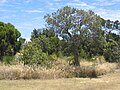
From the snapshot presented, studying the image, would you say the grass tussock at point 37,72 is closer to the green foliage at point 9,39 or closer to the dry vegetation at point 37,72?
the dry vegetation at point 37,72

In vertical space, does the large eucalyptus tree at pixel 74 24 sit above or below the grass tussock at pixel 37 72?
above

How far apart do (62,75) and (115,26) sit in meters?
34.4

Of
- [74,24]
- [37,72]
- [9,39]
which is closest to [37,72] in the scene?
[37,72]

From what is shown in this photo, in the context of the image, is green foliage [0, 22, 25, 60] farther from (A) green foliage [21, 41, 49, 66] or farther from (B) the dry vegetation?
(B) the dry vegetation

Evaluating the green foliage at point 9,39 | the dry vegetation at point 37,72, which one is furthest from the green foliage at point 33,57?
the green foliage at point 9,39

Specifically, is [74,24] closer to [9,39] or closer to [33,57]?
[33,57]

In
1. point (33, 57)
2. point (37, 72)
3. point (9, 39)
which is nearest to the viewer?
point (37, 72)

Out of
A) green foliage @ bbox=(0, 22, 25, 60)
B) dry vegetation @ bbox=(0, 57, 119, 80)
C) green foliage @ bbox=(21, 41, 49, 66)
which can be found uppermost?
green foliage @ bbox=(0, 22, 25, 60)

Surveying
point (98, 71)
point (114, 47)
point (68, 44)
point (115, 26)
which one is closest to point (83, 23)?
point (68, 44)

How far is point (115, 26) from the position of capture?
5494cm

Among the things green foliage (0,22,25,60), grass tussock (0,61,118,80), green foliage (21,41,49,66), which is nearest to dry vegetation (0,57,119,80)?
grass tussock (0,61,118,80)

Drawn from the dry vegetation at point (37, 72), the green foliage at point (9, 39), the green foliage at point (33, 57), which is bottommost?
the dry vegetation at point (37, 72)

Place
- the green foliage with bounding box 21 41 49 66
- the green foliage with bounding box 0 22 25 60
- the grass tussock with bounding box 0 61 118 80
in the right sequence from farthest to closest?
the green foliage with bounding box 0 22 25 60 → the green foliage with bounding box 21 41 49 66 → the grass tussock with bounding box 0 61 118 80

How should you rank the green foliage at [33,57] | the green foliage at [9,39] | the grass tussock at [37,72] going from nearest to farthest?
the grass tussock at [37,72]
the green foliage at [33,57]
the green foliage at [9,39]
